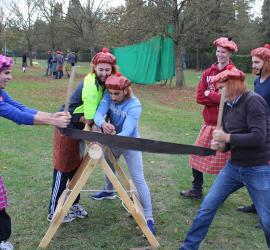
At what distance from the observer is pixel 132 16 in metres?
20.0

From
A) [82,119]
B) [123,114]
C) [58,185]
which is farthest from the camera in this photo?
[58,185]

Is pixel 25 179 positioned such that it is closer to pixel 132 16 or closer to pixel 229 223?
pixel 229 223

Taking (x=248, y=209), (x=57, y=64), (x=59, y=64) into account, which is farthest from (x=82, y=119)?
(x=57, y=64)

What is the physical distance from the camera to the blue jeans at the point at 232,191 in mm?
3158

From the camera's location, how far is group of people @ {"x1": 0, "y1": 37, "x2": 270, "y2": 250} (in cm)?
311

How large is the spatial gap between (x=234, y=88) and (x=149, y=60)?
18821mm

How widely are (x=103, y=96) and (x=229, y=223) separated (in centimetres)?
201

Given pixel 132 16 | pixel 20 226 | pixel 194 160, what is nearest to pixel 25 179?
pixel 20 226

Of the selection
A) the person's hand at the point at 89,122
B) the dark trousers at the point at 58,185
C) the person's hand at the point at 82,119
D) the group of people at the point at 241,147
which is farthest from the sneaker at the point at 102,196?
the group of people at the point at 241,147

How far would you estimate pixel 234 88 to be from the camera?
310 cm

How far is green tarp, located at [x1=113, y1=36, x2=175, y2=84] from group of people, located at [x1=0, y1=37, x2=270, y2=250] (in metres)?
16.7

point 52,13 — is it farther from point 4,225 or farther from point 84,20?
point 4,225

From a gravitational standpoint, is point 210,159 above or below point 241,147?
below

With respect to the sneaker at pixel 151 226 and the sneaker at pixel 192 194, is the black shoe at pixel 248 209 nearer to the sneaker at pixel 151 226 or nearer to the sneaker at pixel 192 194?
the sneaker at pixel 192 194
